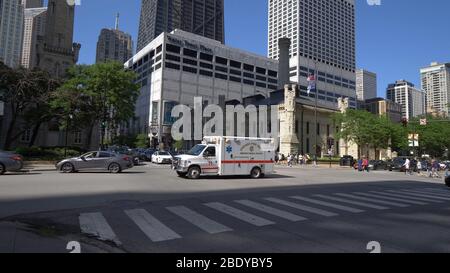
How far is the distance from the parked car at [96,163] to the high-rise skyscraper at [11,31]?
74652 millimetres

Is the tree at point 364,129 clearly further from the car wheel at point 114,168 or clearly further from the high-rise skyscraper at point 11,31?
the high-rise skyscraper at point 11,31

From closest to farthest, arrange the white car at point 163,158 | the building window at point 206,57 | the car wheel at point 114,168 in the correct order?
1. the car wheel at point 114,168
2. the white car at point 163,158
3. the building window at point 206,57

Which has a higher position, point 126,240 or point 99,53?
point 99,53

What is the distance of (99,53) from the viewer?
177 metres

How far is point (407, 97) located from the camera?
148 m

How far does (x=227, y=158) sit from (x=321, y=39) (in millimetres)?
108700

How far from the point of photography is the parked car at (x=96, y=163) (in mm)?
22797

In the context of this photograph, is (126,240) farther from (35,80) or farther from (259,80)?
(259,80)

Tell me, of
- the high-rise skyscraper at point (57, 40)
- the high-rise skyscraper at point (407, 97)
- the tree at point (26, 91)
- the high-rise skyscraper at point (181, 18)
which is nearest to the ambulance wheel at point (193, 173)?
the tree at point (26, 91)

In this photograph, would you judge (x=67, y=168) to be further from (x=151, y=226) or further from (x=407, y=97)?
(x=407, y=97)

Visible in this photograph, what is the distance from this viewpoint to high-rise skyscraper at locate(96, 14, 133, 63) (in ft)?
580
